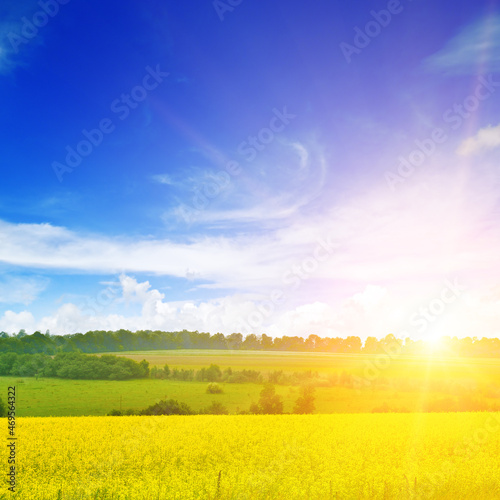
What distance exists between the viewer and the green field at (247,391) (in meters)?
62.1

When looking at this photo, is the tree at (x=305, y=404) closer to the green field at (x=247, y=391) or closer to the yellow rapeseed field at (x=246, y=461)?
the green field at (x=247, y=391)

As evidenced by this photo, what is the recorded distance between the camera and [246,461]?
61.1 feet

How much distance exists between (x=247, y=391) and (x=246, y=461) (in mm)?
53460

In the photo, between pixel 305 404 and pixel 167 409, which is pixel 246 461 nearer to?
pixel 167 409

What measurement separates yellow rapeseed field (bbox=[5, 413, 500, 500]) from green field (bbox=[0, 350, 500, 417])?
33.0 m

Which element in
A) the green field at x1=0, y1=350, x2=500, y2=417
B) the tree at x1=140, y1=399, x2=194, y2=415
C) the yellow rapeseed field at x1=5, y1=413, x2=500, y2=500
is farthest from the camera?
the green field at x1=0, y1=350, x2=500, y2=417

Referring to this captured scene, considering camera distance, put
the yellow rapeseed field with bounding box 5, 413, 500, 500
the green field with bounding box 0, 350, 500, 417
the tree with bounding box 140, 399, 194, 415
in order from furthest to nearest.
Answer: the green field with bounding box 0, 350, 500, 417 < the tree with bounding box 140, 399, 194, 415 < the yellow rapeseed field with bounding box 5, 413, 500, 500

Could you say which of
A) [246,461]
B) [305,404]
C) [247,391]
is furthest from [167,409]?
[247,391]

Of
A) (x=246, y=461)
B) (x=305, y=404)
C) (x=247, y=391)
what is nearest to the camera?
(x=246, y=461)

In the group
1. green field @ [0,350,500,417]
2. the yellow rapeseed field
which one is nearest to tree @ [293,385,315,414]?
green field @ [0,350,500,417]

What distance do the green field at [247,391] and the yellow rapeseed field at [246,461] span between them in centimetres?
3303

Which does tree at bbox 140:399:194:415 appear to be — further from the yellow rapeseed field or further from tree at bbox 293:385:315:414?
tree at bbox 293:385:315:414

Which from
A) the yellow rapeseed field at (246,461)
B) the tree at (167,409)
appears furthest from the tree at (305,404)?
the yellow rapeseed field at (246,461)

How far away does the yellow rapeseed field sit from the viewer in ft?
50.3
